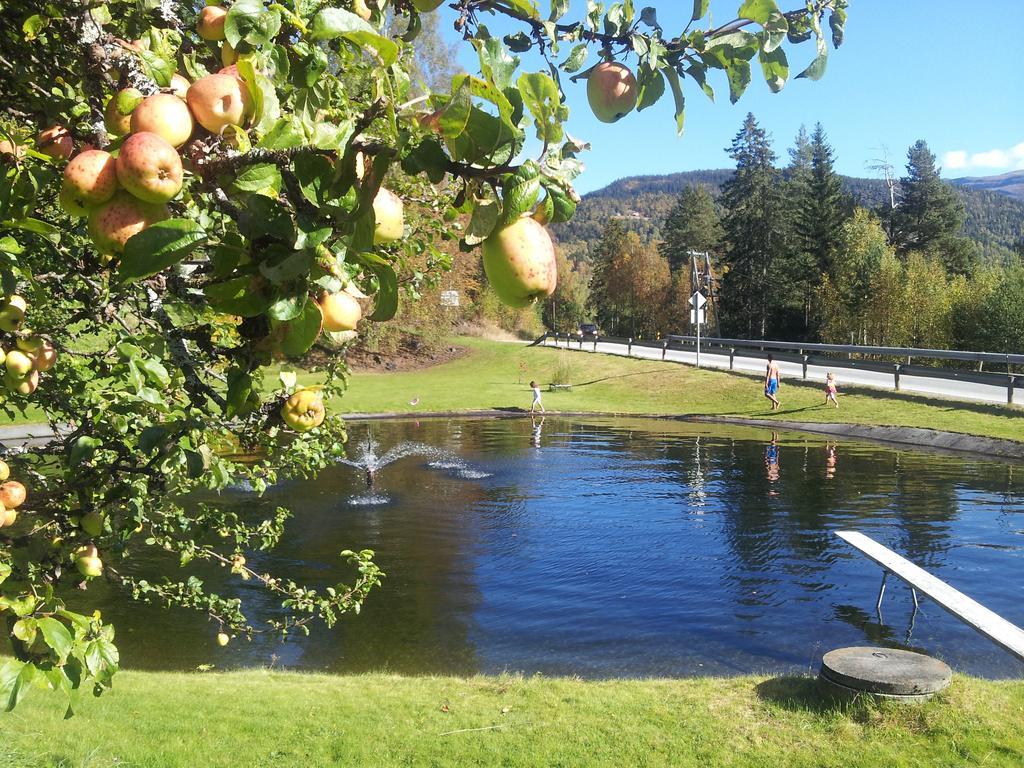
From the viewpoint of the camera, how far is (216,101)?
116 cm

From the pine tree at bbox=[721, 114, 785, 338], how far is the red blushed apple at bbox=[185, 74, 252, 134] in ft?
201

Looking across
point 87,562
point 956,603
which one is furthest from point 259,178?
point 956,603

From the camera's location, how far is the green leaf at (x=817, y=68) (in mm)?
1722

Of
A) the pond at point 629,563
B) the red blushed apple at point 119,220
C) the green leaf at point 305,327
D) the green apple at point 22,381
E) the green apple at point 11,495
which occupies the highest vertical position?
the red blushed apple at point 119,220

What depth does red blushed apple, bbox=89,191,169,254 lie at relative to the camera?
1.09 meters

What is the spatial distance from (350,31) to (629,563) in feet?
41.0

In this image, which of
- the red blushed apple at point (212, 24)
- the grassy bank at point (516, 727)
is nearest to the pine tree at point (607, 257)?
the grassy bank at point (516, 727)

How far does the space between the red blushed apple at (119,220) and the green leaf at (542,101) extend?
0.56 metres

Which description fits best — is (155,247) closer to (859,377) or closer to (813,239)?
(859,377)

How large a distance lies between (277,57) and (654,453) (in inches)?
866

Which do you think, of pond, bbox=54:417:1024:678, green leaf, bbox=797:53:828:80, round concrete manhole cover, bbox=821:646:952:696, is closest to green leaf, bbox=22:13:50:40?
green leaf, bbox=797:53:828:80

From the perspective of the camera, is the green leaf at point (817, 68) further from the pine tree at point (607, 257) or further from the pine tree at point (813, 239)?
the pine tree at point (607, 257)

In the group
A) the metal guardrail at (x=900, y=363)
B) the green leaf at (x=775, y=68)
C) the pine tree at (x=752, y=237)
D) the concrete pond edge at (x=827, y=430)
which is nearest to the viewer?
the green leaf at (x=775, y=68)

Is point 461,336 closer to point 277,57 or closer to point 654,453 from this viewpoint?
point 654,453
